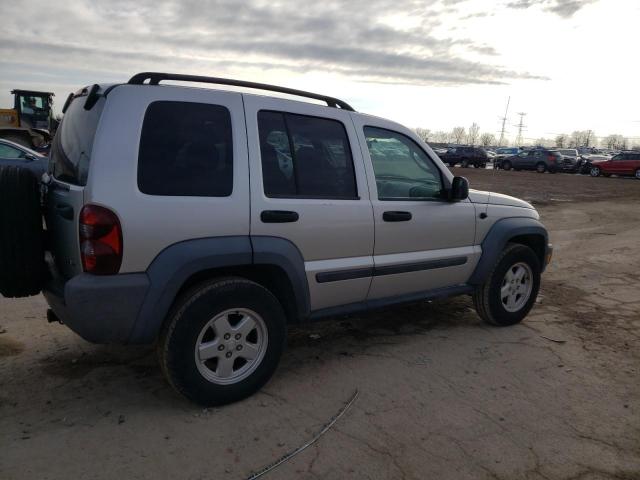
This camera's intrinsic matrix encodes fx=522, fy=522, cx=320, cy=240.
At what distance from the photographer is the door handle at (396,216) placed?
3.83m

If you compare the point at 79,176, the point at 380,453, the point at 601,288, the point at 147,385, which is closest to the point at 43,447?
the point at 147,385

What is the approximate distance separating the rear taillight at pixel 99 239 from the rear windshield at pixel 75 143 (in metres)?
0.22

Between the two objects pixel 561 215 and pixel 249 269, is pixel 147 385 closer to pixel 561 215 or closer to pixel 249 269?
pixel 249 269

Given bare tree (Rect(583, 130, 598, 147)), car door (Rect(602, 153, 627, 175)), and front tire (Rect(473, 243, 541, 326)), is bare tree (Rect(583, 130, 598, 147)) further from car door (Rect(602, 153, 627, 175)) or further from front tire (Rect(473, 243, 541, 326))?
front tire (Rect(473, 243, 541, 326))

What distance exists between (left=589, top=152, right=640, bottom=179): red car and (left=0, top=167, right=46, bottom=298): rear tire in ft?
109

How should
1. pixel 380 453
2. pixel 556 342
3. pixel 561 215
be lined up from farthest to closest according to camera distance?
pixel 561 215 < pixel 556 342 < pixel 380 453

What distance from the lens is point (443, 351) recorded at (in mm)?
4242

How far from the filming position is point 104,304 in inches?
110

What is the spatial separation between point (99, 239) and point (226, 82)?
1323mm

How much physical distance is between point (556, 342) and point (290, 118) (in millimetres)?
3014

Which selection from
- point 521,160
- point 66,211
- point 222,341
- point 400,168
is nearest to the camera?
point 66,211

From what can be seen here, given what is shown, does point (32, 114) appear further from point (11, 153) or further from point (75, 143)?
point (75, 143)

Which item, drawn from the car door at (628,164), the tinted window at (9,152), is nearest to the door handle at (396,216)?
the tinted window at (9,152)

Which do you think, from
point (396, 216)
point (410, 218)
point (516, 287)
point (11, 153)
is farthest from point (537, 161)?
point (396, 216)
